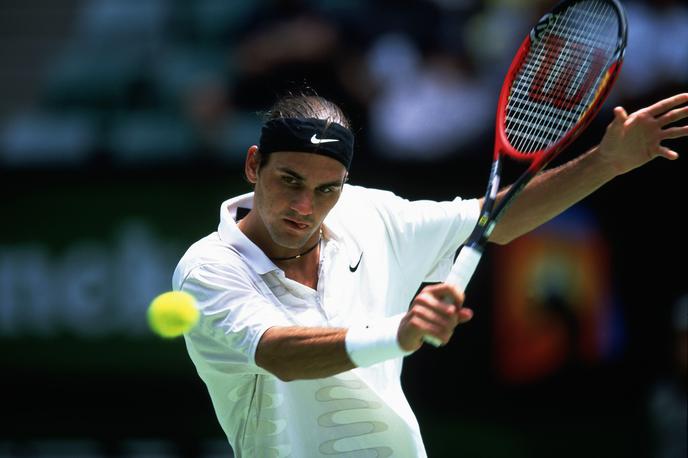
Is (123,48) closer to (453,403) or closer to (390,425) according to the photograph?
(453,403)

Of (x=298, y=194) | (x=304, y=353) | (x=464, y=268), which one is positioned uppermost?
(x=298, y=194)

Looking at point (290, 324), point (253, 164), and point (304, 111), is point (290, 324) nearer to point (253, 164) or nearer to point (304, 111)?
point (253, 164)

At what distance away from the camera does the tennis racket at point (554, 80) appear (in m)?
4.37

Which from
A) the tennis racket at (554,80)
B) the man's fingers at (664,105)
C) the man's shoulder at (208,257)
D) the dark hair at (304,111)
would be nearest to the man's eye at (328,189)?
the dark hair at (304,111)

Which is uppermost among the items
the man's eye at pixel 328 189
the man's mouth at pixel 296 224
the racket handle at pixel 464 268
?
the man's eye at pixel 328 189

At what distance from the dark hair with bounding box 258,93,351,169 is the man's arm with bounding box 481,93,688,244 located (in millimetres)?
785

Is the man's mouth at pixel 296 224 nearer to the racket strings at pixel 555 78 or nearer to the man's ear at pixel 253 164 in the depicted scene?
the man's ear at pixel 253 164

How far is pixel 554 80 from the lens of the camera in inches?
185

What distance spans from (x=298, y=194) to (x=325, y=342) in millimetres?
621

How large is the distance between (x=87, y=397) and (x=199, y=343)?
4.65 metres

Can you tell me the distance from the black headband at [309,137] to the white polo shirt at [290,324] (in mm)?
338

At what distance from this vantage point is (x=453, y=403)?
801 cm

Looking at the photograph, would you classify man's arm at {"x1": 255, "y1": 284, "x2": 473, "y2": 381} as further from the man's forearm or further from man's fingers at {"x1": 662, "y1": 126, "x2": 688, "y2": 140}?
man's fingers at {"x1": 662, "y1": 126, "x2": 688, "y2": 140}

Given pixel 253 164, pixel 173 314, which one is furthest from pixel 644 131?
pixel 173 314
